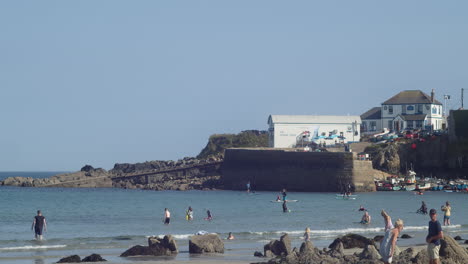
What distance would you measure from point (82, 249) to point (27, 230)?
11522mm

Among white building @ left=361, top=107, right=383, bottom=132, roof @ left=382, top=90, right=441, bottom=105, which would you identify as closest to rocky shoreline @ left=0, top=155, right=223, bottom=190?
white building @ left=361, top=107, right=383, bottom=132

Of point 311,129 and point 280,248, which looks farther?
point 311,129

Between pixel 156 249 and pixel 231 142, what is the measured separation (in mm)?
100320

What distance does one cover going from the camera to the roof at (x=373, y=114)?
112 metres

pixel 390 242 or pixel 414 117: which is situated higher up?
pixel 414 117

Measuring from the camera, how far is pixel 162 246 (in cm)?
2909

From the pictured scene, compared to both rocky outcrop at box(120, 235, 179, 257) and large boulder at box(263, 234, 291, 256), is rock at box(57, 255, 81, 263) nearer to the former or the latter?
rocky outcrop at box(120, 235, 179, 257)

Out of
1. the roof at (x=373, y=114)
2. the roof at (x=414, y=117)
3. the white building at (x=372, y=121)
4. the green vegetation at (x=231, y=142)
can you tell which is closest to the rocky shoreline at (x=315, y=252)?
the roof at (x=414, y=117)

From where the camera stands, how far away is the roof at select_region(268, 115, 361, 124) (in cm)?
10162

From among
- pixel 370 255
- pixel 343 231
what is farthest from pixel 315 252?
pixel 343 231

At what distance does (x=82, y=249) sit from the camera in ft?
107

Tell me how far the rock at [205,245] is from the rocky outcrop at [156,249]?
63 cm

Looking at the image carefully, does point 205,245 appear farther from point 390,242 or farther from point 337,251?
point 390,242

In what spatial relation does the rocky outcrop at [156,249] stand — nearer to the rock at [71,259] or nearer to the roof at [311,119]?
the rock at [71,259]
